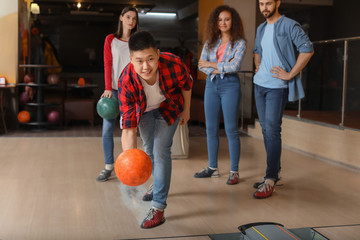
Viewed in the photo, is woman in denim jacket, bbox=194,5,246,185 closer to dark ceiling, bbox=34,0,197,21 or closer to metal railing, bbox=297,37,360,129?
metal railing, bbox=297,37,360,129

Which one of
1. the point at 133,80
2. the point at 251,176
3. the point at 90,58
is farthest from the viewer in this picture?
the point at 90,58

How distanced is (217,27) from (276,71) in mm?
696

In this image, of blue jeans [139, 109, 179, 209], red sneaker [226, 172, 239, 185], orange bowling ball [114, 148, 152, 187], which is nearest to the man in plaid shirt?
blue jeans [139, 109, 179, 209]

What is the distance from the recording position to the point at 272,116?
3254mm

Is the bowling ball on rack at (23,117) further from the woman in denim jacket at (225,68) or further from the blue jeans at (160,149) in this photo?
the blue jeans at (160,149)

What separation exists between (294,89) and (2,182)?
249cm

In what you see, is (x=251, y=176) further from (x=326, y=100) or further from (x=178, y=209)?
(x=326, y=100)

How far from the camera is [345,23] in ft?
31.3

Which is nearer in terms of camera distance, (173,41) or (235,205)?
(235,205)

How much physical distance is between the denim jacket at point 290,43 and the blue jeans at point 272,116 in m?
0.08

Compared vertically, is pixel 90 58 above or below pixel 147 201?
above

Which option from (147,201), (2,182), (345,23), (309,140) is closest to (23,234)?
(147,201)

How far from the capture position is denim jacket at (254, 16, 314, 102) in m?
3.18

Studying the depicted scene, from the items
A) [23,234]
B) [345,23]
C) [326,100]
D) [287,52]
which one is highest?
[345,23]
